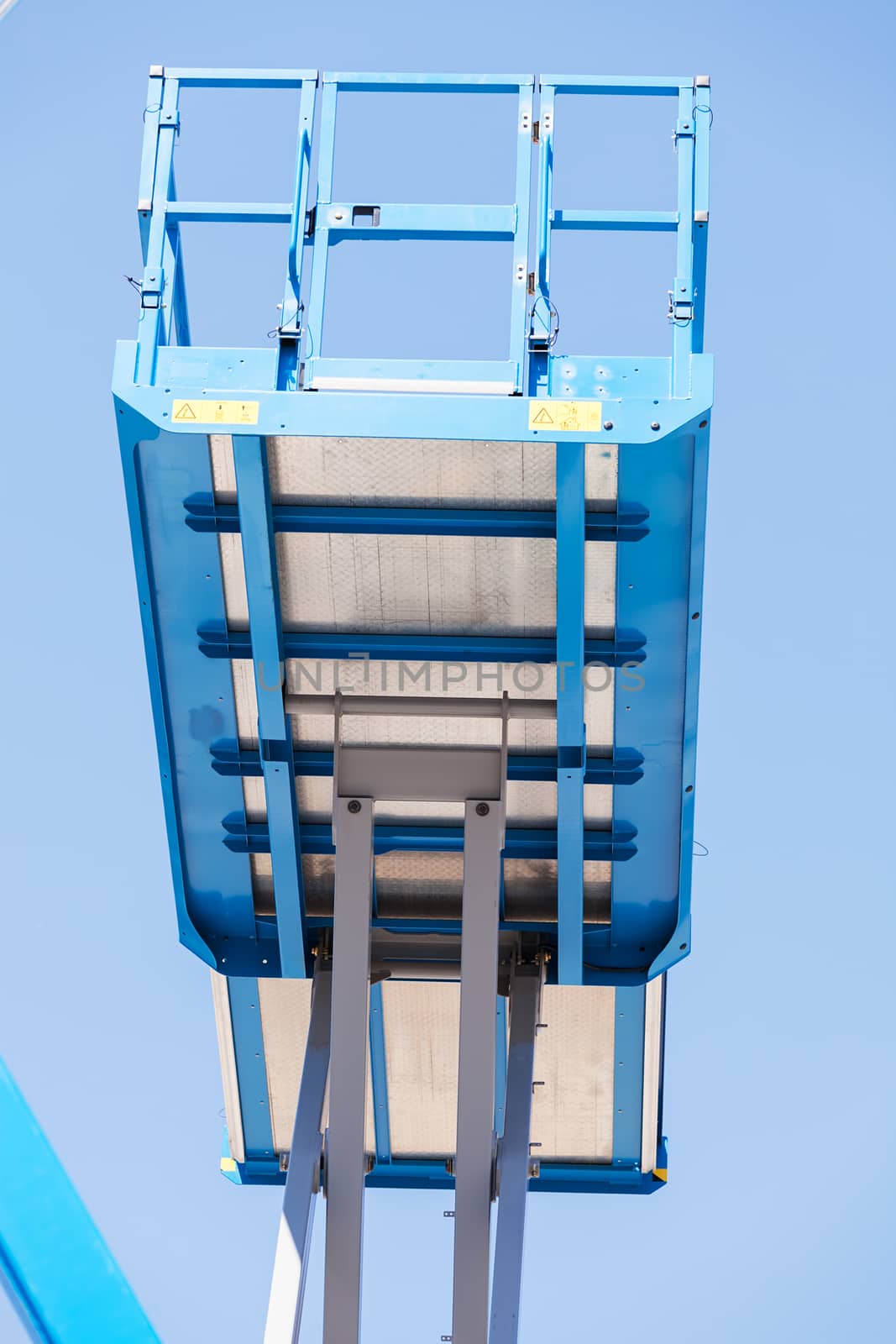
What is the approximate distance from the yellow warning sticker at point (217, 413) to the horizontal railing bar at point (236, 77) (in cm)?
149

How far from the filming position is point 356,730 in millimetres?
7594

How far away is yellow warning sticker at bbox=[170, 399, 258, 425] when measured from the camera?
6.27m

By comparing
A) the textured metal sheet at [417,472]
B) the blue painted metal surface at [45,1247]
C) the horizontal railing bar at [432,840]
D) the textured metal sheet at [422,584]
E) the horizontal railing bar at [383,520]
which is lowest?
the horizontal railing bar at [432,840]

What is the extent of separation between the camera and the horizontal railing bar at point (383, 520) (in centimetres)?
686

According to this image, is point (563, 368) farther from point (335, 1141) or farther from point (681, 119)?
point (335, 1141)

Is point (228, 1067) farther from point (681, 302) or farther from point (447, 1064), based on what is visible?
point (681, 302)

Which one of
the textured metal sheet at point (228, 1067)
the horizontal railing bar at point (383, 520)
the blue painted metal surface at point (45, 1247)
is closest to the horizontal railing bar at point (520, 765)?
the horizontal railing bar at point (383, 520)

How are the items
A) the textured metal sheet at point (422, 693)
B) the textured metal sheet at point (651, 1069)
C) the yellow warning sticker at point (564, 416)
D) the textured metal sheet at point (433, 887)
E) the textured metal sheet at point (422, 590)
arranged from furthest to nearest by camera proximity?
the textured metal sheet at point (651, 1069) < the textured metal sheet at point (433, 887) < the textured metal sheet at point (422, 693) < the textured metal sheet at point (422, 590) < the yellow warning sticker at point (564, 416)

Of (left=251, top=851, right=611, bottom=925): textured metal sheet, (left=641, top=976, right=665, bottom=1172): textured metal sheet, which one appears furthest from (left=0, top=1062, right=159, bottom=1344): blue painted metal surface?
(left=641, top=976, right=665, bottom=1172): textured metal sheet

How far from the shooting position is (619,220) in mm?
6695

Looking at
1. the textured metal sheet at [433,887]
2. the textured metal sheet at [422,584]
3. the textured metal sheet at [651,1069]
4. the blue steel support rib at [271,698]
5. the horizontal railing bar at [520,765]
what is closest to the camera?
the blue steel support rib at [271,698]

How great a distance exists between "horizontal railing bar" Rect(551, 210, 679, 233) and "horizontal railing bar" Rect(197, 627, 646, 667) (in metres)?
1.70

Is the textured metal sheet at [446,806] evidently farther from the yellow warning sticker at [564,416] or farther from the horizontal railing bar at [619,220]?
the horizontal railing bar at [619,220]

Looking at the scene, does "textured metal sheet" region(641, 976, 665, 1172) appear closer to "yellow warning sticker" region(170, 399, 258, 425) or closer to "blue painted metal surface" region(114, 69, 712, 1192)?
"blue painted metal surface" region(114, 69, 712, 1192)
